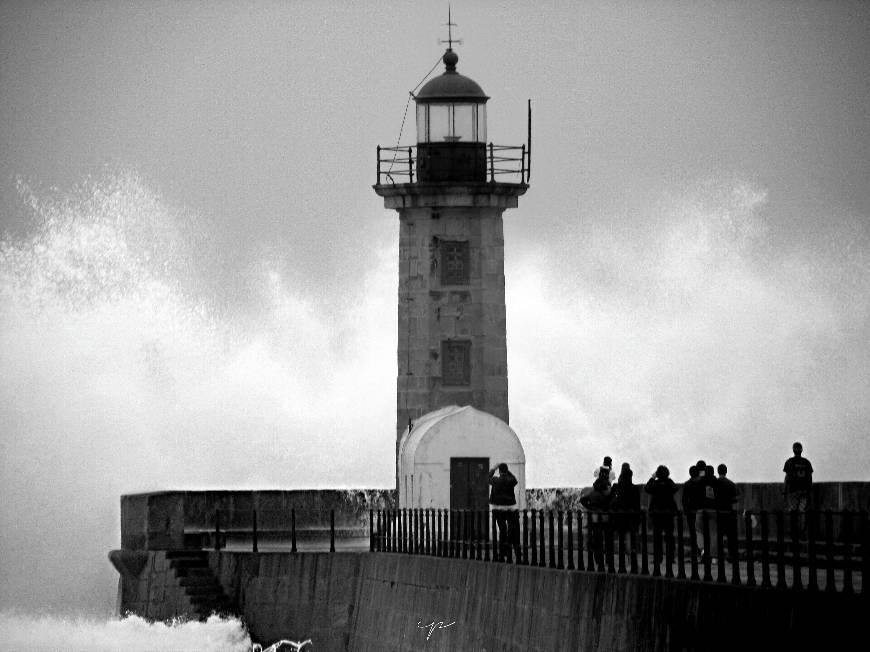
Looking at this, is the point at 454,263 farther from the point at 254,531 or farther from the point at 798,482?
the point at 798,482

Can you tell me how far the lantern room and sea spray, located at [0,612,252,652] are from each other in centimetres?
915

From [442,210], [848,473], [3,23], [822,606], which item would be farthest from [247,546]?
[3,23]

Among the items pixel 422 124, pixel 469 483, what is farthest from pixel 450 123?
pixel 469 483

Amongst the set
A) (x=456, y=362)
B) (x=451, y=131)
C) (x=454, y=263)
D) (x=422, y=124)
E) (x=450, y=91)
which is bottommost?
(x=456, y=362)

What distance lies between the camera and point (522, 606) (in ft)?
79.5

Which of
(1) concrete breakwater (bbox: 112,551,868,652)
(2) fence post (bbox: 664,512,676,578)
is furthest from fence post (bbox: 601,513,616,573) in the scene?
(2) fence post (bbox: 664,512,676,578)

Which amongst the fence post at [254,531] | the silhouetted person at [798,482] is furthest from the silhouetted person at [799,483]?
the fence post at [254,531]

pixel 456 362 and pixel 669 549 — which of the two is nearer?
pixel 669 549

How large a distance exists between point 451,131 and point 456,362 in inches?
151

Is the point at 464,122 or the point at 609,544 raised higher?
the point at 464,122

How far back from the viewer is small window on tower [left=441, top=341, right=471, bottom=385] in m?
40.1

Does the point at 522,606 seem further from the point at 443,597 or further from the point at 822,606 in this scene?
the point at 822,606

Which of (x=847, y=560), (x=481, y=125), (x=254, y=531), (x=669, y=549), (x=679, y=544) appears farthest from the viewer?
(x=481, y=125)

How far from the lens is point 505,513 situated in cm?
2736
